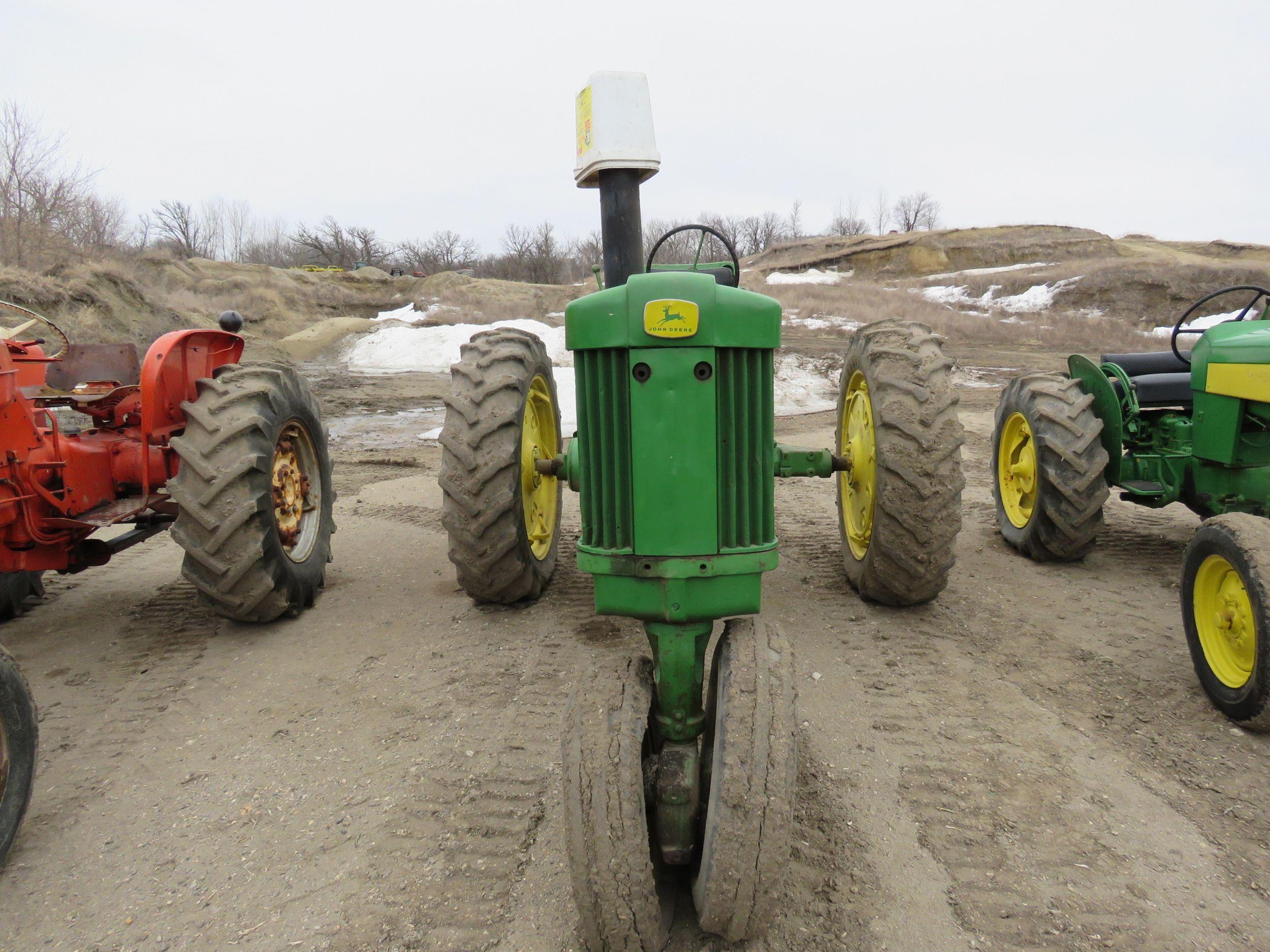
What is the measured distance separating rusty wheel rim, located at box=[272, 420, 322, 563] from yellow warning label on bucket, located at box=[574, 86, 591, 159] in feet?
7.61

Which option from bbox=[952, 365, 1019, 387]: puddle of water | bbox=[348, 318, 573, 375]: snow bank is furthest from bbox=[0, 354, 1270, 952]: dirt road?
bbox=[348, 318, 573, 375]: snow bank

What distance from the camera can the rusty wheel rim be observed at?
4.46 metres

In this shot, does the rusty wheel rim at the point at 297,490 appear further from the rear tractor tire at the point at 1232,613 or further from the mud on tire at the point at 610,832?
the rear tractor tire at the point at 1232,613

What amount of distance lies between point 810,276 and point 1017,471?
31.0m

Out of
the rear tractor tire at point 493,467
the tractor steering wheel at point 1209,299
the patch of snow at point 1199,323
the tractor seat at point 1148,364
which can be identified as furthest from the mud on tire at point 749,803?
the patch of snow at point 1199,323

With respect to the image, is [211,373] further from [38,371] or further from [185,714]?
[185,714]

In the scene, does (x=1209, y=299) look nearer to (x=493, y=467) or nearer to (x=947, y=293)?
(x=493, y=467)

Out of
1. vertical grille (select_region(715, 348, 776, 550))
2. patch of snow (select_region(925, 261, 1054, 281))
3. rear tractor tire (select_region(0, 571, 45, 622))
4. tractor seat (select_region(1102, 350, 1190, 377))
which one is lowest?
rear tractor tire (select_region(0, 571, 45, 622))

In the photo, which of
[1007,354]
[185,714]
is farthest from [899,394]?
[1007,354]

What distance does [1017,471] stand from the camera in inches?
204

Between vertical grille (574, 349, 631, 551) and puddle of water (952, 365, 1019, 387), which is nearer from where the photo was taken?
vertical grille (574, 349, 631, 551)

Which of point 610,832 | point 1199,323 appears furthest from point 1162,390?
point 1199,323

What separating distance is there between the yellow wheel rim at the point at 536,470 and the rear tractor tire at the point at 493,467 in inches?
0.5

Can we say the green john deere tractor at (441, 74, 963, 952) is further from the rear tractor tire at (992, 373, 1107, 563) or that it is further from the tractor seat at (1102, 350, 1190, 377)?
the tractor seat at (1102, 350, 1190, 377)
